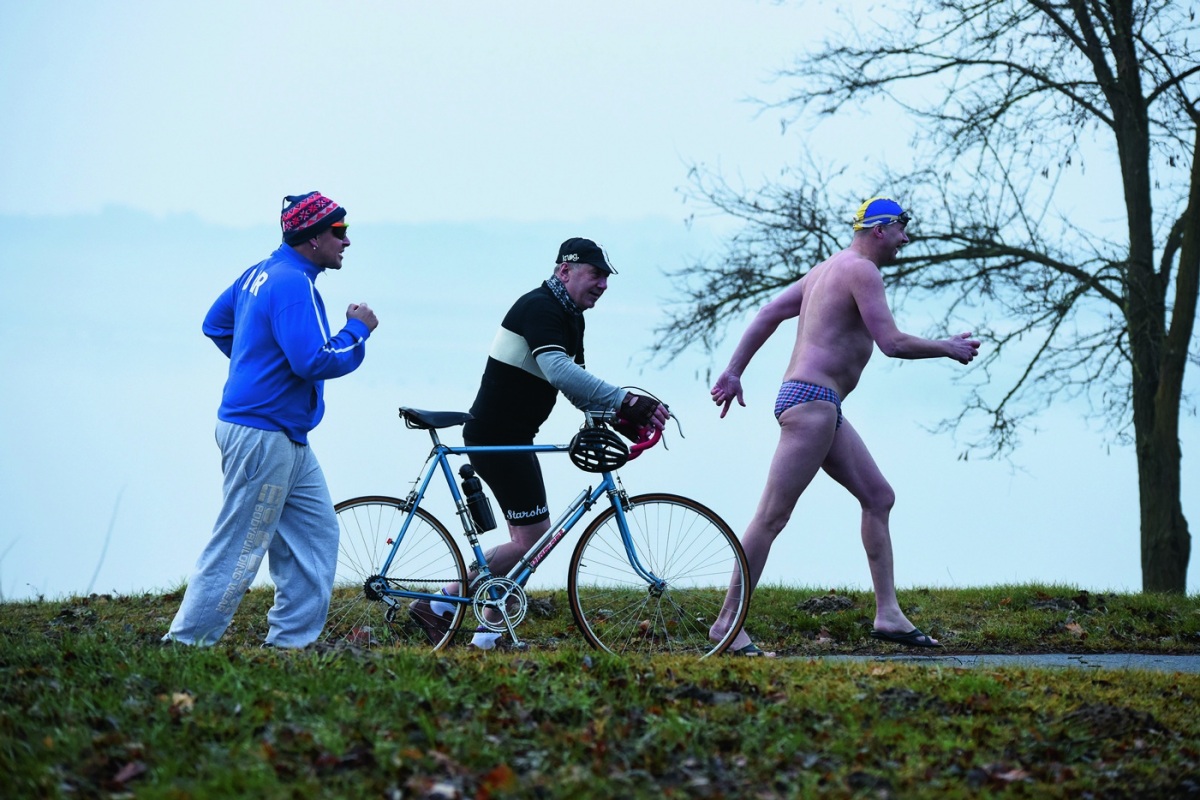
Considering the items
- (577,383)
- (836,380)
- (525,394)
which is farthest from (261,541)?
(836,380)

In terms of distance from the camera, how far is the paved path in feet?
27.9

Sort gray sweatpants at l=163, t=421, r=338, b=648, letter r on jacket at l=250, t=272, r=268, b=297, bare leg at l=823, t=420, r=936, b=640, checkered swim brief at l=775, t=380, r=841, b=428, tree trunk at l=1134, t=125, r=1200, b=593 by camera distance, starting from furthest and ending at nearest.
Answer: tree trunk at l=1134, t=125, r=1200, b=593
bare leg at l=823, t=420, r=936, b=640
checkered swim brief at l=775, t=380, r=841, b=428
letter r on jacket at l=250, t=272, r=268, b=297
gray sweatpants at l=163, t=421, r=338, b=648

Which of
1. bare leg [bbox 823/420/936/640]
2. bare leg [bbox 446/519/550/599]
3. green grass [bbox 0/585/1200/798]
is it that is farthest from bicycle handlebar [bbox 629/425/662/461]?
bare leg [bbox 823/420/936/640]

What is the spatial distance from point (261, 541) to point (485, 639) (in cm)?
155

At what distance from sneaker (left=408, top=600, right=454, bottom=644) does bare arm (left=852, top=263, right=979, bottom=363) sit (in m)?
3.16

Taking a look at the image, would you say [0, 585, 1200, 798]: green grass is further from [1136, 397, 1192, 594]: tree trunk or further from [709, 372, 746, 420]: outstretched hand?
[1136, 397, 1192, 594]: tree trunk

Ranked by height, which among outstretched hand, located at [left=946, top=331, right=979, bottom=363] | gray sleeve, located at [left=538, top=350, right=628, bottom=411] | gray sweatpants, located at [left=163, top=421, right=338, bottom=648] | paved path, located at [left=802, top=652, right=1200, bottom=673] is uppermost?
outstretched hand, located at [left=946, top=331, right=979, bottom=363]

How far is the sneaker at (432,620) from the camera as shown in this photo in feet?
27.1

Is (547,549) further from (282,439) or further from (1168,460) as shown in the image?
(1168,460)

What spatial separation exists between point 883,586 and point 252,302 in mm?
4548

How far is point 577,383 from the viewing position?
25.4 feet

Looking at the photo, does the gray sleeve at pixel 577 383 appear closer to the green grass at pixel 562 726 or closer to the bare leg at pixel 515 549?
the bare leg at pixel 515 549

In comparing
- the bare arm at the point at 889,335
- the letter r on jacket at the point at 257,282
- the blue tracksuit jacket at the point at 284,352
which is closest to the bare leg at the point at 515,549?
the blue tracksuit jacket at the point at 284,352

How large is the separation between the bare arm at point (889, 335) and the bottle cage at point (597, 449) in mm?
1741
